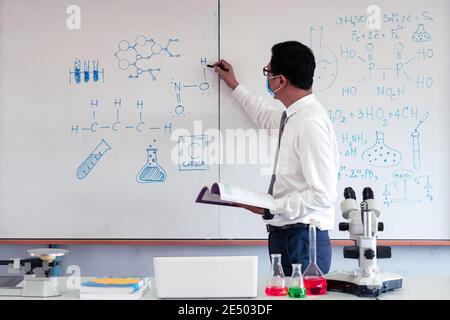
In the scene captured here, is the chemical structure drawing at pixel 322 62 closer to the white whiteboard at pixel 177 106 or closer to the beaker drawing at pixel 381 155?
the white whiteboard at pixel 177 106

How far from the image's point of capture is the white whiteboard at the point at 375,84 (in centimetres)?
333

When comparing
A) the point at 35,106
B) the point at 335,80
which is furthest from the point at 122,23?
the point at 335,80

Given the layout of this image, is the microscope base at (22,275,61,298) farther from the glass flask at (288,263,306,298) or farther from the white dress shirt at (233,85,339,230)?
the white dress shirt at (233,85,339,230)

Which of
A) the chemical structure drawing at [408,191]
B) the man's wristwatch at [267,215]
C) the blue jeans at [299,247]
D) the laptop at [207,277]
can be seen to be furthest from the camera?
the chemical structure drawing at [408,191]

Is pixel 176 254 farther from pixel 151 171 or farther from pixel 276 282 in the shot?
pixel 276 282

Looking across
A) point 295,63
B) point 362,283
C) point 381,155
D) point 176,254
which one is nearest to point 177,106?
point 176,254

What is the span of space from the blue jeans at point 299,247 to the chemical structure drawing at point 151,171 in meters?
0.95

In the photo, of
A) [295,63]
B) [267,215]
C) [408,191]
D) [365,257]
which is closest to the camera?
[365,257]

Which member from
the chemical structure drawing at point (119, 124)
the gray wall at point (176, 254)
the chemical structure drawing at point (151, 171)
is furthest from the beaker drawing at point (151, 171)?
the gray wall at point (176, 254)

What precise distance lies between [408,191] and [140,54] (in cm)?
160

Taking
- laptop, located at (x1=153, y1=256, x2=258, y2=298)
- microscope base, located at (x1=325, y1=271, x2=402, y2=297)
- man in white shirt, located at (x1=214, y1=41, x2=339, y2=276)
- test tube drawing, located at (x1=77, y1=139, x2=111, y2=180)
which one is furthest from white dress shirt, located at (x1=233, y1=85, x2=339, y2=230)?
test tube drawing, located at (x1=77, y1=139, x2=111, y2=180)

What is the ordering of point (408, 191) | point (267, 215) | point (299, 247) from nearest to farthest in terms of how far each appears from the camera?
1. point (267, 215)
2. point (299, 247)
3. point (408, 191)

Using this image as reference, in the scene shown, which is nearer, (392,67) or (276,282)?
(276,282)

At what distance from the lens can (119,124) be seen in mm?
3377
